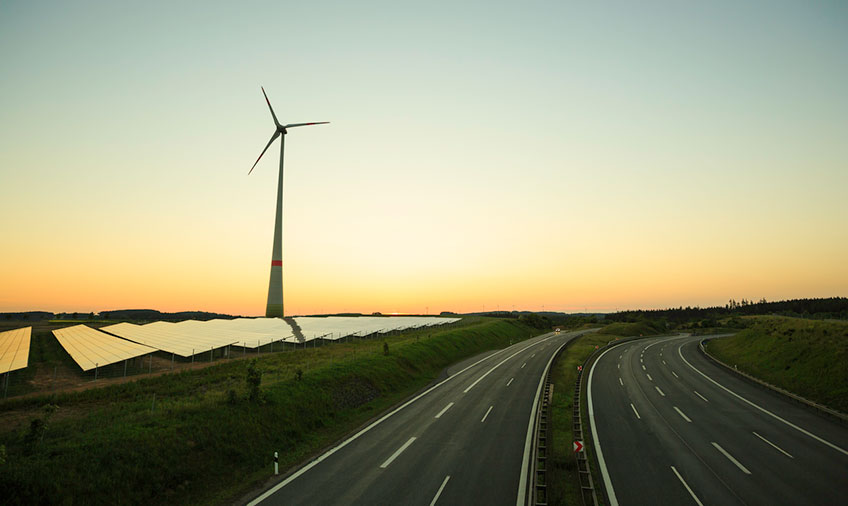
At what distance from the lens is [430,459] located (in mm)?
21000

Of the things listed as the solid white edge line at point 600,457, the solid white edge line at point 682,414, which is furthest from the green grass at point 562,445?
the solid white edge line at point 682,414

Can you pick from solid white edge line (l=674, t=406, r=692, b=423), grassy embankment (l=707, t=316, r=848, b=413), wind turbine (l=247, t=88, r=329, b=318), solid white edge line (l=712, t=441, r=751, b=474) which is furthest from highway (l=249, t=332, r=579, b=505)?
wind turbine (l=247, t=88, r=329, b=318)

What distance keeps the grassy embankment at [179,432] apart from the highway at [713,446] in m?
17.6

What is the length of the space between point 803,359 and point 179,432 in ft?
188

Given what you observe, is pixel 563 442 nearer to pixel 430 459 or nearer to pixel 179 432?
pixel 430 459

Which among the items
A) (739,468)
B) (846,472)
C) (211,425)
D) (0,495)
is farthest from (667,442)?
(0,495)

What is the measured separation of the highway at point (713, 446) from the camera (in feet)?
57.5

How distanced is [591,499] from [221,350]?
51537 mm

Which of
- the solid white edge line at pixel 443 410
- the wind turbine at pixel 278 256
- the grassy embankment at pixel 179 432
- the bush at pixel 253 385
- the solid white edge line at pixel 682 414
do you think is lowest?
the solid white edge line at pixel 682 414

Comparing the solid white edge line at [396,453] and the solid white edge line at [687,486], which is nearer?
the solid white edge line at [687,486]

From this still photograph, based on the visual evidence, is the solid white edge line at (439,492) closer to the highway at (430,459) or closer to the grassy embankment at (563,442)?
the highway at (430,459)

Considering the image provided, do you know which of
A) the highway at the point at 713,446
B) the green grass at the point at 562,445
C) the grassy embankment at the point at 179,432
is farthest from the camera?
the highway at the point at 713,446

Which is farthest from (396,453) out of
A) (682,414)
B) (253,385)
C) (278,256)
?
(278,256)

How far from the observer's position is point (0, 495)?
14023 mm
